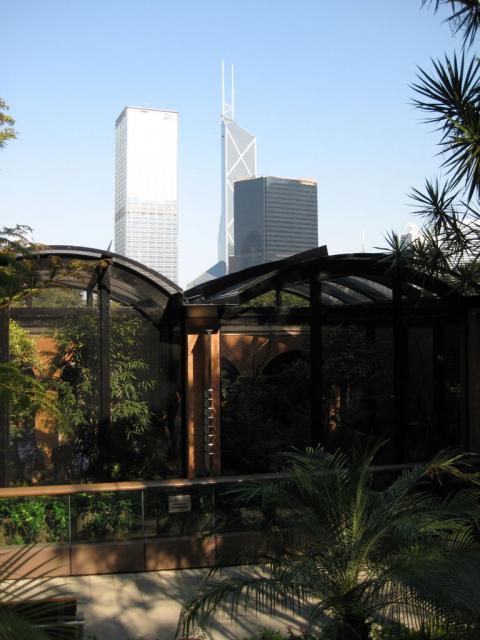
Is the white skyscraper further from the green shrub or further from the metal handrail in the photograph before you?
the green shrub

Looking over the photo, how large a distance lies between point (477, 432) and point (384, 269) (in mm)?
2776

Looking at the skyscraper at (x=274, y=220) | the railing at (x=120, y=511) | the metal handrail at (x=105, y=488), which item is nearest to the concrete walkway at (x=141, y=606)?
the railing at (x=120, y=511)

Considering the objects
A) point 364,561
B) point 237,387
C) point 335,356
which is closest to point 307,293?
point 335,356

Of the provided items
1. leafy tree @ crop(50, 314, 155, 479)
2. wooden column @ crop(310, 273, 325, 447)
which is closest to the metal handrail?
wooden column @ crop(310, 273, 325, 447)

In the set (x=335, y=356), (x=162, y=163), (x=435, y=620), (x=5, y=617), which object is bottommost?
(x=435, y=620)

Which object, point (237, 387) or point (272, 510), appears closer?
point (272, 510)

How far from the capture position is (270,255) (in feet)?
427

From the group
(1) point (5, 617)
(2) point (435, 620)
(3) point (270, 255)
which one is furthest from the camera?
(3) point (270, 255)

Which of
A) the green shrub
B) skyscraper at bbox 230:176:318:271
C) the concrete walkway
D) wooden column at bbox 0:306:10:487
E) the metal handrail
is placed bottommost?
the concrete walkway

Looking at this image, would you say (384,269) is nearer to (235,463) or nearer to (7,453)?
(235,463)

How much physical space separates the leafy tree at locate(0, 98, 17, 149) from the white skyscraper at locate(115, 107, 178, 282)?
10721 centimetres

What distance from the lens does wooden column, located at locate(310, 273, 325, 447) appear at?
9.71 meters

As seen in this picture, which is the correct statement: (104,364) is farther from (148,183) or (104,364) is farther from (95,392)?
(148,183)

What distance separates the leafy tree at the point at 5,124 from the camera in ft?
26.7
